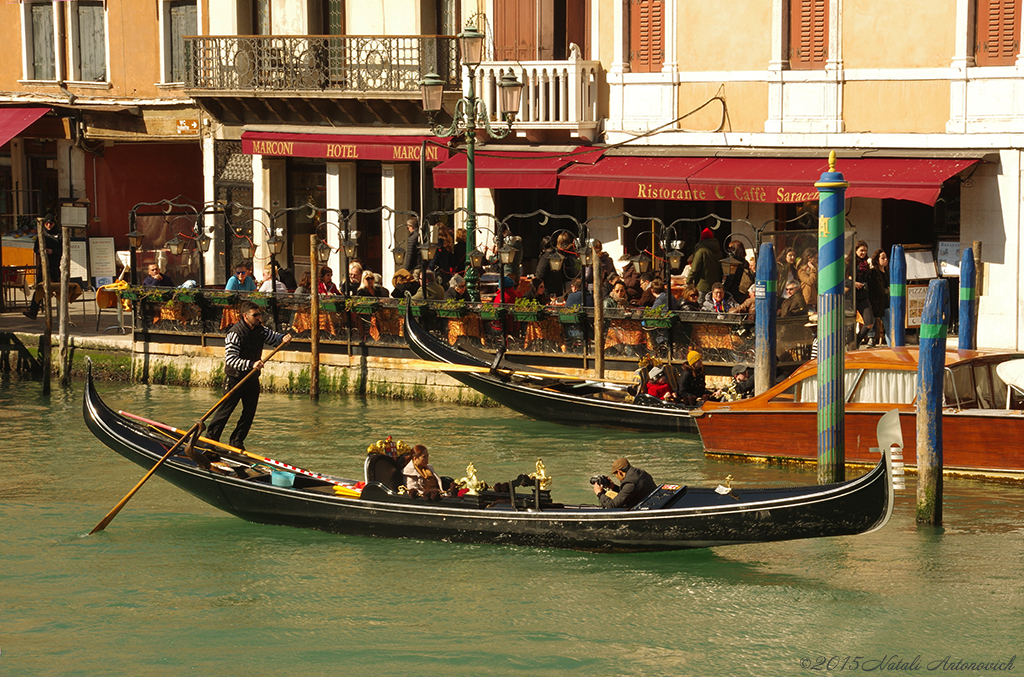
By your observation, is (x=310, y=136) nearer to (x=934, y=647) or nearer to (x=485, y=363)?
(x=485, y=363)

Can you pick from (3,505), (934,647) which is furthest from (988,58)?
(3,505)

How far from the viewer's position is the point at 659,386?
15.9 m

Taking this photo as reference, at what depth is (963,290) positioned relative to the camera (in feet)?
50.0

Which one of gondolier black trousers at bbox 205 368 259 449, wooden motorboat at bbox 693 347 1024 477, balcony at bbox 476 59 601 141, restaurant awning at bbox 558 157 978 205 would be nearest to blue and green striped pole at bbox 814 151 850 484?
wooden motorboat at bbox 693 347 1024 477

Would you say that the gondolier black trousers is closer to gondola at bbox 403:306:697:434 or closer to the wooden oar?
the wooden oar

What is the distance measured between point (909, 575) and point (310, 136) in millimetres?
13741

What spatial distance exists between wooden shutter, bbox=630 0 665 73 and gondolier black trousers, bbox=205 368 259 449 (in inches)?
322

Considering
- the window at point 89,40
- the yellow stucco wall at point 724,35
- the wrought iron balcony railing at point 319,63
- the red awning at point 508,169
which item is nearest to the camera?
the yellow stucco wall at point 724,35

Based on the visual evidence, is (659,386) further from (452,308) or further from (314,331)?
(314,331)

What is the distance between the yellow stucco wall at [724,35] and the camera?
1889cm

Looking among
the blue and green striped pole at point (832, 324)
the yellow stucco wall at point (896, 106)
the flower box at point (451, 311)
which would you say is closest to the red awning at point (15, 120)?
the flower box at point (451, 311)

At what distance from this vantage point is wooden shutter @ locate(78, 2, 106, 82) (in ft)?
82.6

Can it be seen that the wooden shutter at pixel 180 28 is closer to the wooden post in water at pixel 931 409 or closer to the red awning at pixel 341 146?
the red awning at pixel 341 146

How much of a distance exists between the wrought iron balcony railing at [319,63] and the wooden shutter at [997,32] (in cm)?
729
